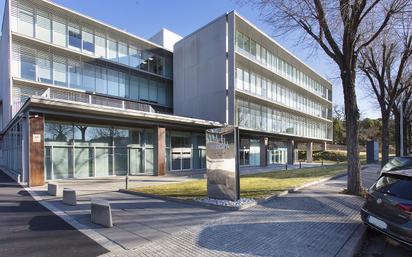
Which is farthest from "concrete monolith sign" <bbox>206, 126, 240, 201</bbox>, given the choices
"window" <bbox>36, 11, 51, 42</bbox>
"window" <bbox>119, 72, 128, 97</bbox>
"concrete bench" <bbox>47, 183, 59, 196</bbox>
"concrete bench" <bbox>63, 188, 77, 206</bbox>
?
"window" <bbox>119, 72, 128, 97</bbox>

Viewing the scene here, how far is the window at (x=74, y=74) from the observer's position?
2655cm

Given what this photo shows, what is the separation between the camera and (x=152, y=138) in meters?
26.4

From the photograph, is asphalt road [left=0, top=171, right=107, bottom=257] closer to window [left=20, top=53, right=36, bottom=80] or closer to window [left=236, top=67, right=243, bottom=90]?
window [left=20, top=53, right=36, bottom=80]

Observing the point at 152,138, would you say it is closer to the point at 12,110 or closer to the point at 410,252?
the point at 12,110

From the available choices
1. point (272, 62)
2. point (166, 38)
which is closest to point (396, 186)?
point (272, 62)

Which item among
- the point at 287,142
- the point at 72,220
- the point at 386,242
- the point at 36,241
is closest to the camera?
the point at 36,241

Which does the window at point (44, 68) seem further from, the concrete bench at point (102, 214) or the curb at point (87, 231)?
the concrete bench at point (102, 214)

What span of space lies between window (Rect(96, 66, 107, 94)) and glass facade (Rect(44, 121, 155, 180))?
18.7ft

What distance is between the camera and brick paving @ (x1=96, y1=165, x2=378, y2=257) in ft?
19.5

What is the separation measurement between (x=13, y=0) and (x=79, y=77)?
6.95 m

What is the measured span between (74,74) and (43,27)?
408 centimetres

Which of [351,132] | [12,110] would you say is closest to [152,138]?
[12,110]

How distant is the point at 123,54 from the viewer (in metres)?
30.5

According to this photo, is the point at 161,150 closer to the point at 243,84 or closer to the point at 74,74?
the point at 74,74
